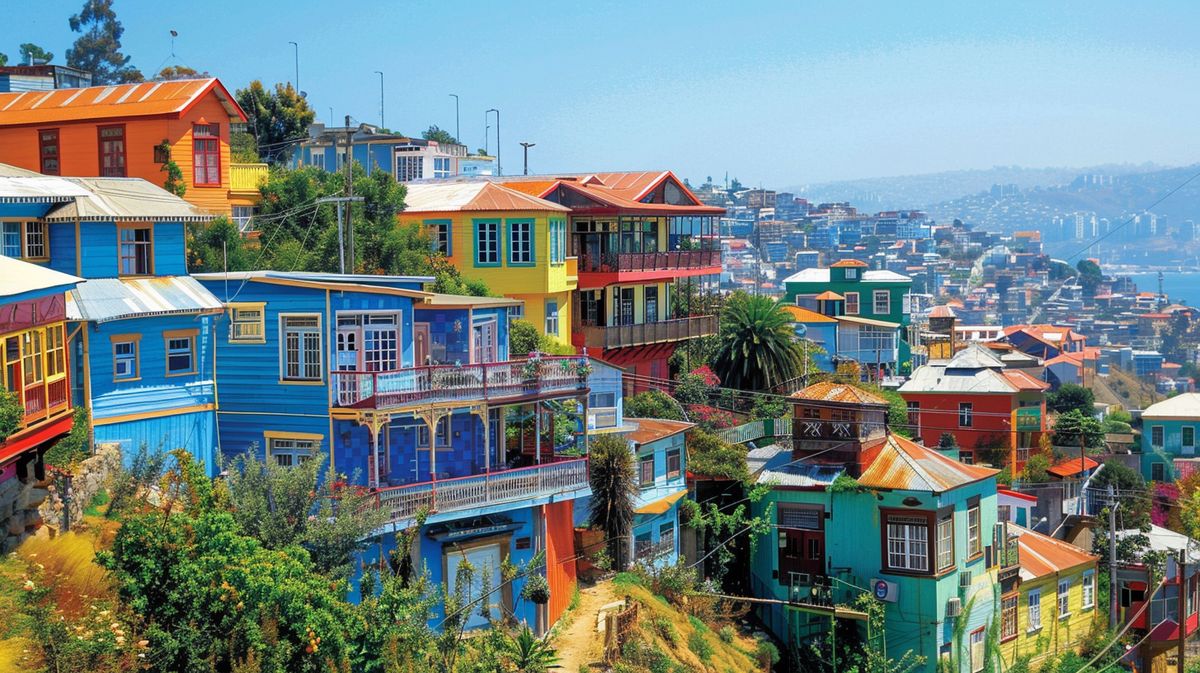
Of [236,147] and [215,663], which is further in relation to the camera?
[236,147]

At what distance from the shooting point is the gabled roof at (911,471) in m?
38.2

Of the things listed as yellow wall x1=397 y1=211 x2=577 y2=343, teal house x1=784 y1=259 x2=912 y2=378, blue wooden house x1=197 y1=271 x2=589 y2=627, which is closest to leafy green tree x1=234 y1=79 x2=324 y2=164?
yellow wall x1=397 y1=211 x2=577 y2=343

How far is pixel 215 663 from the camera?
78.9 ft

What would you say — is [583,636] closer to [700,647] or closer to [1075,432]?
[700,647]

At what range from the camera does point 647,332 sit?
51594 mm

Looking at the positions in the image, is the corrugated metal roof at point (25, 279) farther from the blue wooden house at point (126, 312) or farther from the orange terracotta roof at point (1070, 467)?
→ the orange terracotta roof at point (1070, 467)

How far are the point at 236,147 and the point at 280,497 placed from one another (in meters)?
29.1

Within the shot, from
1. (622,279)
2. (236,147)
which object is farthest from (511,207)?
(236,147)

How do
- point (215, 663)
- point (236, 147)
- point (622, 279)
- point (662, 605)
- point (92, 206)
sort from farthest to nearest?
1. point (236, 147)
2. point (622, 279)
3. point (662, 605)
4. point (92, 206)
5. point (215, 663)

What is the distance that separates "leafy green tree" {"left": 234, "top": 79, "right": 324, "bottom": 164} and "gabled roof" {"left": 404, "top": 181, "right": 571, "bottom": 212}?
53.8 ft

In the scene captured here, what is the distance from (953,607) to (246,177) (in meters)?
22.7

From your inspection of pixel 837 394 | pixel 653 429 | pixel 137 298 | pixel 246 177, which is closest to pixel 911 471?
pixel 837 394

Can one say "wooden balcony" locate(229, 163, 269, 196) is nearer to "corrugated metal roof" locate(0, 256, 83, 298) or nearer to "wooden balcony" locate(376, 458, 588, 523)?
"wooden balcony" locate(376, 458, 588, 523)

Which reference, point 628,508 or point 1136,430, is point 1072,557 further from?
point 1136,430
